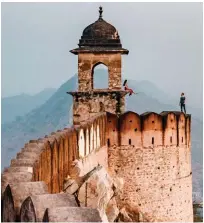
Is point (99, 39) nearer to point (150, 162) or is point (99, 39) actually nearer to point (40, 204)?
point (150, 162)

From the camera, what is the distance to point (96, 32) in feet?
82.8

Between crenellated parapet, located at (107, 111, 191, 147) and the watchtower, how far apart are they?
10.5ft

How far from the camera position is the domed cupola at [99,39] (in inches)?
974

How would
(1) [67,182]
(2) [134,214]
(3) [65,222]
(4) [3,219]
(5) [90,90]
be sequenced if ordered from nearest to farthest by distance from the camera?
1. (3) [65,222]
2. (4) [3,219]
3. (1) [67,182]
4. (2) [134,214]
5. (5) [90,90]

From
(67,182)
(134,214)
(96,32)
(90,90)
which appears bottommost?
(134,214)

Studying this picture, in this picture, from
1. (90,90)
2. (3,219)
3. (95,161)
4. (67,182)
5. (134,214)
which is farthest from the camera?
(90,90)

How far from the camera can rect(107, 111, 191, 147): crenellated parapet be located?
806 inches

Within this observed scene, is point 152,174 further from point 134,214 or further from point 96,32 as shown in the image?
point 96,32

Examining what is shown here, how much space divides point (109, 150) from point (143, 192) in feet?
4.32

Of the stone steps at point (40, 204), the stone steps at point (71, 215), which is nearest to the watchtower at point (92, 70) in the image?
the stone steps at point (40, 204)

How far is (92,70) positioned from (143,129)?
4470mm

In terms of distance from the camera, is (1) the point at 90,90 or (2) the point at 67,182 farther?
(1) the point at 90,90

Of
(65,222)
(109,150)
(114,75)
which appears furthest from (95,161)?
(65,222)

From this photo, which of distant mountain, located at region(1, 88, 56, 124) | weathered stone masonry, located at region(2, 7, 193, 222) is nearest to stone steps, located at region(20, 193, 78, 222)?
weathered stone masonry, located at region(2, 7, 193, 222)
